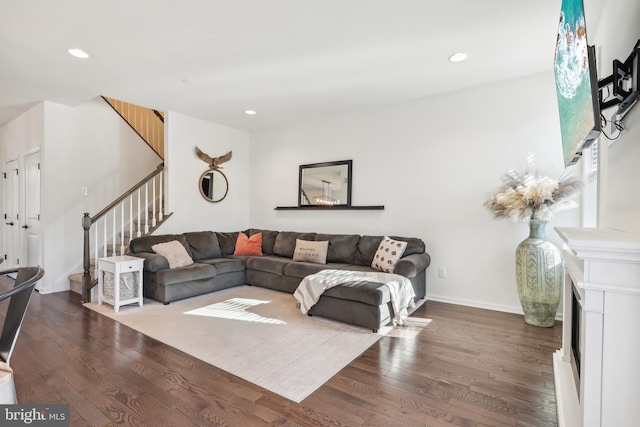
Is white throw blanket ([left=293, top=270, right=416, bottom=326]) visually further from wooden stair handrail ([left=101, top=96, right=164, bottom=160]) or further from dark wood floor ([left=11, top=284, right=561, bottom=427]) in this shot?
wooden stair handrail ([left=101, top=96, right=164, bottom=160])

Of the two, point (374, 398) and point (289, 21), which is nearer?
point (374, 398)

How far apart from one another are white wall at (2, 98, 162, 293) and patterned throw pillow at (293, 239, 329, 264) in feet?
10.9

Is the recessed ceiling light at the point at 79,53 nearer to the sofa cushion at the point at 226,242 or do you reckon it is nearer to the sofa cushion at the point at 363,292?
the sofa cushion at the point at 226,242

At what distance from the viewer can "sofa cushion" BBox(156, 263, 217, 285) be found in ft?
12.2

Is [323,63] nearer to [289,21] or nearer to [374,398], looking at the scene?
[289,21]

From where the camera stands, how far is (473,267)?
3.76 meters

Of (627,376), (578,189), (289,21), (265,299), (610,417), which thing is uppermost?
(289,21)

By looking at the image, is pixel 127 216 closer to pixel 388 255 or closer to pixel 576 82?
pixel 388 255

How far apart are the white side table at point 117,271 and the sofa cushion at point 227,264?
877 millimetres

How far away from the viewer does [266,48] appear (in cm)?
288

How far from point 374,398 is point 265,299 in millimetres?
2318

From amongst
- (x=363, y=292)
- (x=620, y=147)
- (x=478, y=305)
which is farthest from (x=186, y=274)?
(x=620, y=147)

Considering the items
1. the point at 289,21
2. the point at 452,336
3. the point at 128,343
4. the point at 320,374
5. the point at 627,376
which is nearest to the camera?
the point at 627,376

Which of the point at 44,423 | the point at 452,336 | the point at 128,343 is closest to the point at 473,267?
the point at 452,336
